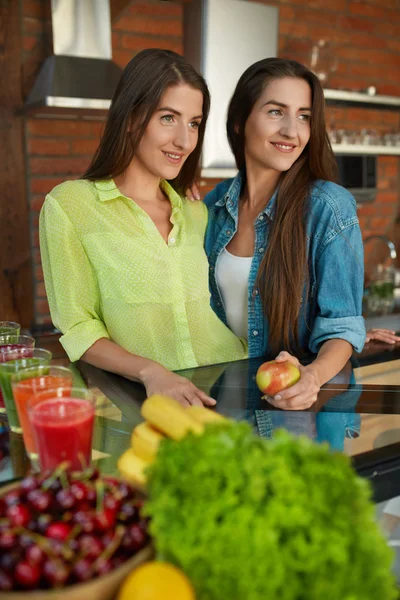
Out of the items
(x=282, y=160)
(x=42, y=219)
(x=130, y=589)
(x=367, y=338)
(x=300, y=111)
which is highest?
(x=300, y=111)

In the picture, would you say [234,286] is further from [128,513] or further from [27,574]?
[27,574]

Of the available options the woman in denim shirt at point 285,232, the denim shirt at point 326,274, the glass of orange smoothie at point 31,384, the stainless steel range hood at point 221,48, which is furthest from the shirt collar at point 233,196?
the stainless steel range hood at point 221,48

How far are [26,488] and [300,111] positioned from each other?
175cm

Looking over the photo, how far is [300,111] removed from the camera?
2.26m

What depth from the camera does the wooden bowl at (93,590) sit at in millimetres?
732

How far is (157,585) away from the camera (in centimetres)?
76

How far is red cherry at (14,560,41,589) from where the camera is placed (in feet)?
2.46

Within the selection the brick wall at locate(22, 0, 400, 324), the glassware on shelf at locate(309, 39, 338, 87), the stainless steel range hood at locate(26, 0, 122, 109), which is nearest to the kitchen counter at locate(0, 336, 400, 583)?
the stainless steel range hood at locate(26, 0, 122, 109)

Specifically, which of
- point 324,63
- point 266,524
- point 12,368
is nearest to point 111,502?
point 266,524

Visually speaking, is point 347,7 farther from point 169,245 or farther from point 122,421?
point 122,421

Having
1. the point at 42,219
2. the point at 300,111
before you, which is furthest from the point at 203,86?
the point at 42,219

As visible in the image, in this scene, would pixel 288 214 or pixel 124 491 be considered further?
pixel 288 214

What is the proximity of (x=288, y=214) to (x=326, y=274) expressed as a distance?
0.25 m

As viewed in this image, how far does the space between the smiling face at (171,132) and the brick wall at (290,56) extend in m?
1.72
